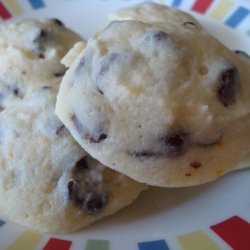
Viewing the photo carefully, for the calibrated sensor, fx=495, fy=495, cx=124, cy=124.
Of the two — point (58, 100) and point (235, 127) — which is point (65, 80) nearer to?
point (58, 100)

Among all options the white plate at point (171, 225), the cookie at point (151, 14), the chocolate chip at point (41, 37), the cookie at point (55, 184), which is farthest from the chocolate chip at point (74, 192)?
the cookie at point (151, 14)

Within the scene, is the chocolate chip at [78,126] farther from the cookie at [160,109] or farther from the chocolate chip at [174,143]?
the chocolate chip at [174,143]

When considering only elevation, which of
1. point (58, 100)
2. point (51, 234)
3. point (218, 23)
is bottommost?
point (51, 234)

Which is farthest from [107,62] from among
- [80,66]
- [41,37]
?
[41,37]

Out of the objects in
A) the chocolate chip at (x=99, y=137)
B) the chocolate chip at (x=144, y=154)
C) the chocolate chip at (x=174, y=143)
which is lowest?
the chocolate chip at (x=99, y=137)

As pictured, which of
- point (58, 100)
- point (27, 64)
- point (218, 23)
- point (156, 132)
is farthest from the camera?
point (218, 23)

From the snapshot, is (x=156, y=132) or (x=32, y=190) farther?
(x=32, y=190)

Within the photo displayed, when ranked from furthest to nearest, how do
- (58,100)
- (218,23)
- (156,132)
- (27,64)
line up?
(218,23) < (27,64) < (58,100) < (156,132)

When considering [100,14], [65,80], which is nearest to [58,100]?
[65,80]
